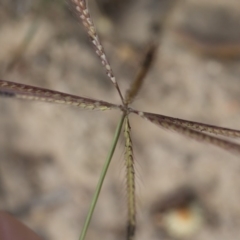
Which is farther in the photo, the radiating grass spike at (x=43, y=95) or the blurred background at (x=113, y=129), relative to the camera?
the blurred background at (x=113, y=129)

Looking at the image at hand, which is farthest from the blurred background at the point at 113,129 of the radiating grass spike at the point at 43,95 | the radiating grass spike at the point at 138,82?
the radiating grass spike at the point at 43,95

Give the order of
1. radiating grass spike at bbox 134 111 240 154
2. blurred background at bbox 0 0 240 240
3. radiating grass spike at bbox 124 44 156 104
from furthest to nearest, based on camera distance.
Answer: blurred background at bbox 0 0 240 240, radiating grass spike at bbox 124 44 156 104, radiating grass spike at bbox 134 111 240 154

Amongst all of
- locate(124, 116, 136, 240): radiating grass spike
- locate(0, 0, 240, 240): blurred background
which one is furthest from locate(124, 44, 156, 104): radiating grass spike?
locate(0, 0, 240, 240): blurred background

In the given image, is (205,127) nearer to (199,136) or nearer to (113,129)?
(199,136)

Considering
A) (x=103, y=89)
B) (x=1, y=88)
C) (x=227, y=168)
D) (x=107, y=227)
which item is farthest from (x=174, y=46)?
(x=1, y=88)

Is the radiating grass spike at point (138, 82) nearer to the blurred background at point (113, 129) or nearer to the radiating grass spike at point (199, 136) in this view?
the radiating grass spike at point (199, 136)

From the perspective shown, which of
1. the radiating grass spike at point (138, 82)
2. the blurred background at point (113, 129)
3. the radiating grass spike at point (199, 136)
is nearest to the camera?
the radiating grass spike at point (199, 136)

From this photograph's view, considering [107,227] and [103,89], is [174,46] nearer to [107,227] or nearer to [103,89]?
[103,89]

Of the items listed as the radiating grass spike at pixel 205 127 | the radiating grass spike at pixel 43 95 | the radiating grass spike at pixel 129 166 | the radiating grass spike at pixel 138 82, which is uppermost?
the radiating grass spike at pixel 138 82

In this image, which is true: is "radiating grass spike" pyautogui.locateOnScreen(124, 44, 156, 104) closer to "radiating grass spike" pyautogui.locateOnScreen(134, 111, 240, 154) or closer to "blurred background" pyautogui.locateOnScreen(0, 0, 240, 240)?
"radiating grass spike" pyautogui.locateOnScreen(134, 111, 240, 154)
